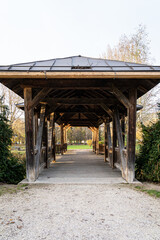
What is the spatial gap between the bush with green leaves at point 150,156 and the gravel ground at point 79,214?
868 millimetres

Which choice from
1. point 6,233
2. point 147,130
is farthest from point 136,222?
point 147,130

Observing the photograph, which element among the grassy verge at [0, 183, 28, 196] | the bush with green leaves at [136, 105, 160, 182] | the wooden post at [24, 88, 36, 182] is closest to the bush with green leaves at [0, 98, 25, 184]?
the grassy verge at [0, 183, 28, 196]

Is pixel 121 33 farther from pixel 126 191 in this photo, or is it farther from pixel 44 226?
pixel 44 226

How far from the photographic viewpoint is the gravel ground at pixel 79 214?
6.72ft

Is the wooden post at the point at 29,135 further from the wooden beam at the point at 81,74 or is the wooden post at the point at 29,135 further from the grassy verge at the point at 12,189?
the wooden beam at the point at 81,74

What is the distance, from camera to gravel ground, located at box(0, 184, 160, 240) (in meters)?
2.05

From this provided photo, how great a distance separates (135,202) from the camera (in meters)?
3.04

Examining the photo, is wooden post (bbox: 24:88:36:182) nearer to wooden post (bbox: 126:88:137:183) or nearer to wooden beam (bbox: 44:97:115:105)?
wooden beam (bbox: 44:97:115:105)

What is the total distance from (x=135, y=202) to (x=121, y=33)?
13771 mm

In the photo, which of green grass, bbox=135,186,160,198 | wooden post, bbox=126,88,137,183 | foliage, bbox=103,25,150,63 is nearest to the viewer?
green grass, bbox=135,186,160,198

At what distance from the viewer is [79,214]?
2.57m

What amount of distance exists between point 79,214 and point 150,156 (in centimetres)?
257

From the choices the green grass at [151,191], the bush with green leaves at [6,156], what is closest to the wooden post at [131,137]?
the green grass at [151,191]

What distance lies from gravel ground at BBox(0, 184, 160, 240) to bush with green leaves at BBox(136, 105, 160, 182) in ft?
2.85
